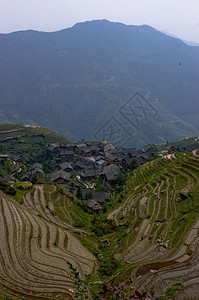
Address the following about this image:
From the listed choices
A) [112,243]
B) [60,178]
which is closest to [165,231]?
[112,243]

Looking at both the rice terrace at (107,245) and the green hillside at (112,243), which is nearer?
the rice terrace at (107,245)

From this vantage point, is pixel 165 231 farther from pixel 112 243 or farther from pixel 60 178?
pixel 60 178

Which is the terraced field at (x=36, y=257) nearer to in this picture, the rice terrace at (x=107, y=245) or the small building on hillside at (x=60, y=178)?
the rice terrace at (x=107, y=245)

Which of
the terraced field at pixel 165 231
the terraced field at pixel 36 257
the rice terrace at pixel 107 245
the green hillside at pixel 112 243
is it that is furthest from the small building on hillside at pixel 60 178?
the terraced field at pixel 36 257

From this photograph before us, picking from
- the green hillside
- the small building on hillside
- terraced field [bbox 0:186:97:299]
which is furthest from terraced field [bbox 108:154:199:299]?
the small building on hillside

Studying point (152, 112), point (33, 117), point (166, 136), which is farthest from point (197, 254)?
point (33, 117)

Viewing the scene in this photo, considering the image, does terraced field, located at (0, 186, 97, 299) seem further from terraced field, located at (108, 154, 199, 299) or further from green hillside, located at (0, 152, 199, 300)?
terraced field, located at (108, 154, 199, 299)

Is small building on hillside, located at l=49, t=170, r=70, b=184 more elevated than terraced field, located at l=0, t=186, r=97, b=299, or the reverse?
terraced field, located at l=0, t=186, r=97, b=299

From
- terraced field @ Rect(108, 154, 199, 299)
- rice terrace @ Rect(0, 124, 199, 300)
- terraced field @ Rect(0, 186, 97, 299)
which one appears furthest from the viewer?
terraced field @ Rect(108, 154, 199, 299)

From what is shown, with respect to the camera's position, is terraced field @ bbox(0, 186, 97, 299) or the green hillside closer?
terraced field @ bbox(0, 186, 97, 299)
